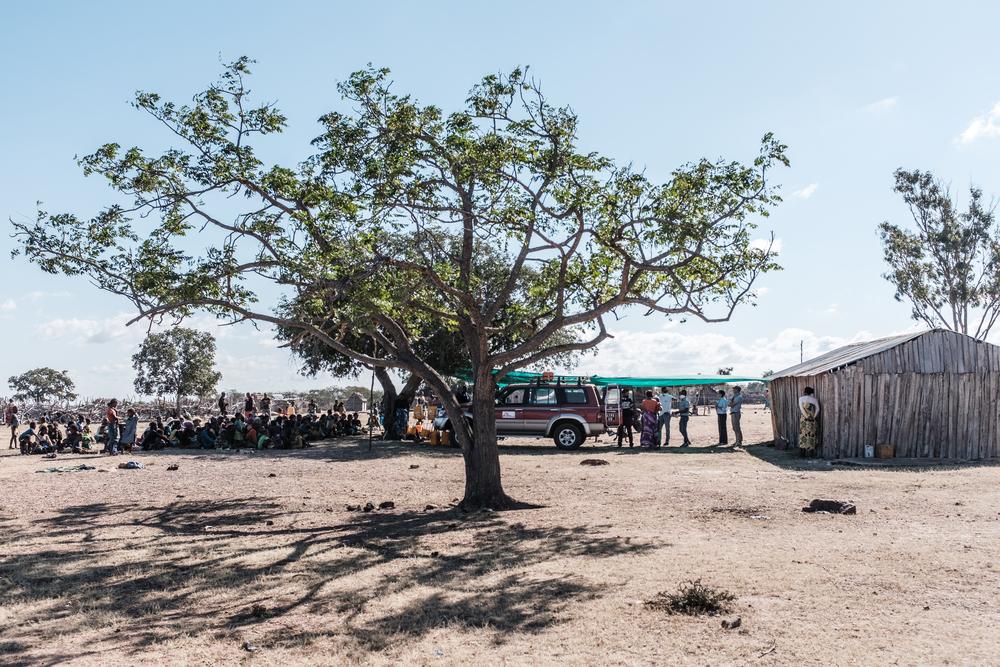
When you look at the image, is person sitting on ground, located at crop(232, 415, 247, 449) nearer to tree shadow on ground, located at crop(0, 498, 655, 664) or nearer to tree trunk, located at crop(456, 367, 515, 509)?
tree shadow on ground, located at crop(0, 498, 655, 664)

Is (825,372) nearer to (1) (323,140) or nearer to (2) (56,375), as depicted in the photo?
(1) (323,140)

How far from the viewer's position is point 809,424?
758 inches

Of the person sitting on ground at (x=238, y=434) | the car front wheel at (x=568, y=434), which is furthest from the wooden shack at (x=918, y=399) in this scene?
the person sitting on ground at (x=238, y=434)

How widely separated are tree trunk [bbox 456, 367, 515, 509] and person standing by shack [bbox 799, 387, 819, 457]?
9757mm

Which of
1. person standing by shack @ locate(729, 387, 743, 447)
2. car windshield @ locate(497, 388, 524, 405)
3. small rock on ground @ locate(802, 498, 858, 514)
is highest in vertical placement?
car windshield @ locate(497, 388, 524, 405)

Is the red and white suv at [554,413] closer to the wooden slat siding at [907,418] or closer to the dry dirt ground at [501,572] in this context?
the wooden slat siding at [907,418]

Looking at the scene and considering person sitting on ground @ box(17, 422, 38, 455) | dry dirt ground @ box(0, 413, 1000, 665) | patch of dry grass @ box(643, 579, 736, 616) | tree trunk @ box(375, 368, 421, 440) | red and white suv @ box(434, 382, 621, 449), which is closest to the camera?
dry dirt ground @ box(0, 413, 1000, 665)

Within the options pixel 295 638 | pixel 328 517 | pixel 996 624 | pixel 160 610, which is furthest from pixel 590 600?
pixel 328 517

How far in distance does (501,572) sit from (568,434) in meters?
15.6

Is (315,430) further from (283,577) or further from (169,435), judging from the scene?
(283,577)

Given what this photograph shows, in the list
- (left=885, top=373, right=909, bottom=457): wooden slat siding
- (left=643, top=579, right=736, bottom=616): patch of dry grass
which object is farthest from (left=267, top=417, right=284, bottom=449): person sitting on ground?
(left=643, top=579, right=736, bottom=616): patch of dry grass

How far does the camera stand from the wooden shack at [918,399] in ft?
62.0

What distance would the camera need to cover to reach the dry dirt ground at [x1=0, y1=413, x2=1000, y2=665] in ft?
19.1

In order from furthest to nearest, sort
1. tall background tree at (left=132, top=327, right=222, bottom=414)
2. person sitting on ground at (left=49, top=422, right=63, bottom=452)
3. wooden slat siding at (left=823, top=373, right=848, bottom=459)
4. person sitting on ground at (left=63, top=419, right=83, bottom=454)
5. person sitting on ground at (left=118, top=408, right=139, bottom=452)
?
tall background tree at (left=132, top=327, right=222, bottom=414), person sitting on ground at (left=49, top=422, right=63, bottom=452), person sitting on ground at (left=63, top=419, right=83, bottom=454), person sitting on ground at (left=118, top=408, right=139, bottom=452), wooden slat siding at (left=823, top=373, right=848, bottom=459)
